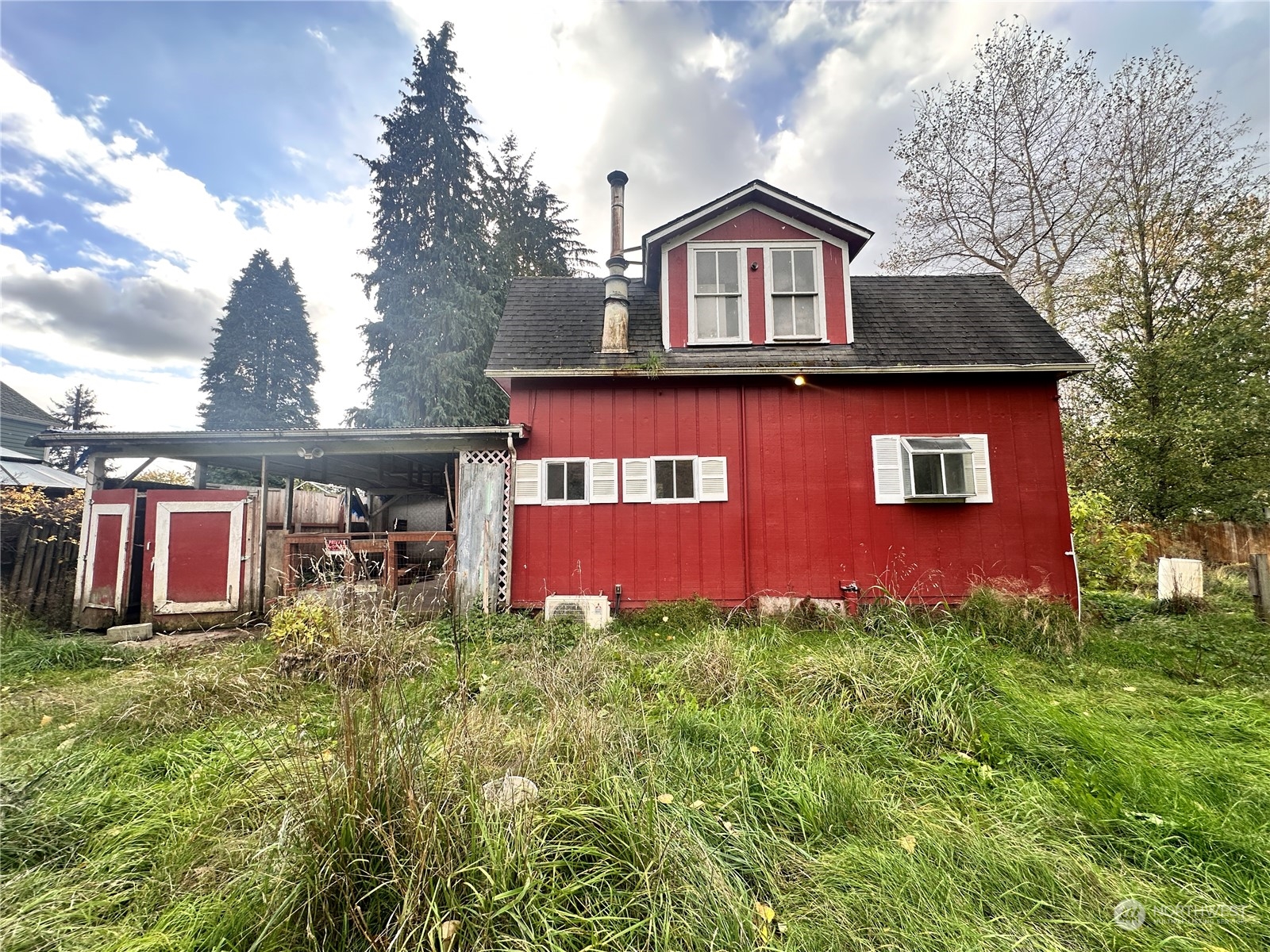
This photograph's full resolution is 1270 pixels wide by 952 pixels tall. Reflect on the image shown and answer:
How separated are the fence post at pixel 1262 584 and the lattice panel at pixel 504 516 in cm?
1006

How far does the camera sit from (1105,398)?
12.9 m

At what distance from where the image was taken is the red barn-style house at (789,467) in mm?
7457

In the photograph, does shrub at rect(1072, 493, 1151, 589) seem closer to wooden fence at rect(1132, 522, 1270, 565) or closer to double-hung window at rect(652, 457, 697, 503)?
wooden fence at rect(1132, 522, 1270, 565)

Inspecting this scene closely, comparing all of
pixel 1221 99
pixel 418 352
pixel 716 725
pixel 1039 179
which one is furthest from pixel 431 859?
pixel 1221 99

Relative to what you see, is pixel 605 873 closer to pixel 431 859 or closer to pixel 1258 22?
pixel 431 859

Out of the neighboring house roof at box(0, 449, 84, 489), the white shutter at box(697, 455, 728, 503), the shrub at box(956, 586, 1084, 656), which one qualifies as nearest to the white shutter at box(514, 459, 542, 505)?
the white shutter at box(697, 455, 728, 503)

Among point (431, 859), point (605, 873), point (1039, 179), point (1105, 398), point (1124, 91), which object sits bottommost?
point (605, 873)

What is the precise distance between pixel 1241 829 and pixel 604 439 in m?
6.70

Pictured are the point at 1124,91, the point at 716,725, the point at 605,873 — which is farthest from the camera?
the point at 1124,91

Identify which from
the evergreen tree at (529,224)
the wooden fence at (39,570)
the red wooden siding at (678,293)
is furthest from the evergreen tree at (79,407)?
the red wooden siding at (678,293)

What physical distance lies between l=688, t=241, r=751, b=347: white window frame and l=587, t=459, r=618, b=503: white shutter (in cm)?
251

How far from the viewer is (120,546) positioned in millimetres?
6879

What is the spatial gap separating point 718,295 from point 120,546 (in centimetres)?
972

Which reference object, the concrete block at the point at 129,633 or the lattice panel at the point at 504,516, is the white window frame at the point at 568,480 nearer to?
the lattice panel at the point at 504,516
